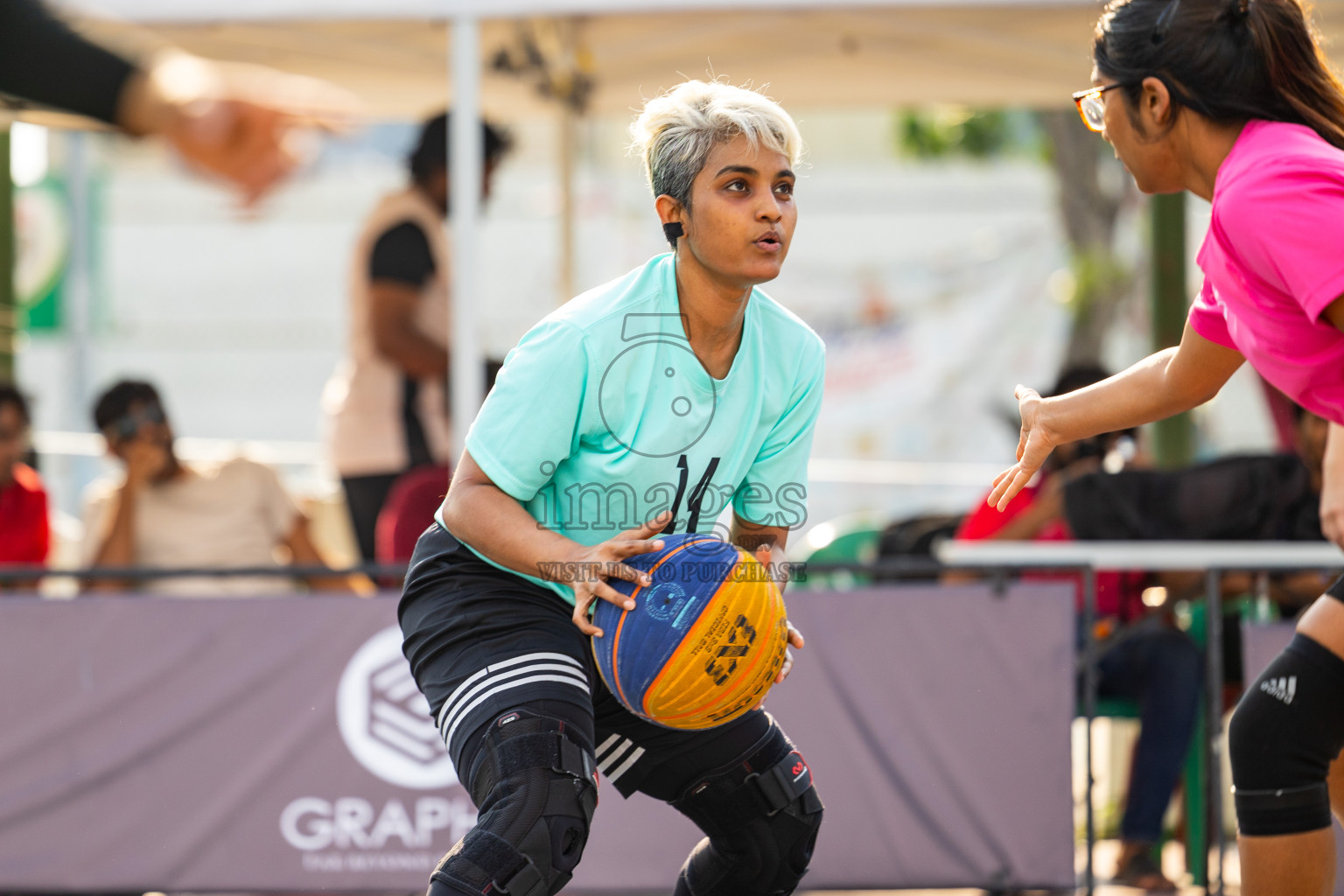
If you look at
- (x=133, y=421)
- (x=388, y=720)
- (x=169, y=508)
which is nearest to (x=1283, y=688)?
(x=388, y=720)

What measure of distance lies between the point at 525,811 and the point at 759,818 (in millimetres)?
635

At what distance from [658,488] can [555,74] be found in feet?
18.1

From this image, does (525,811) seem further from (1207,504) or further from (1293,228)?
(1207,504)

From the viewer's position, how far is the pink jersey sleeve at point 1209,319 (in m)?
3.05

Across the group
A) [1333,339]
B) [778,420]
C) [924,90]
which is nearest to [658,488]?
[778,420]

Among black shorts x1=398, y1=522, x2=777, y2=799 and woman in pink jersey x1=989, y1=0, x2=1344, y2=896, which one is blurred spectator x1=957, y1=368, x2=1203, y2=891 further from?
black shorts x1=398, y1=522, x2=777, y2=799

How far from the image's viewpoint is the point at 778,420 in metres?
3.19

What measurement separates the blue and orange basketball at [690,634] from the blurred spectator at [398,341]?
12.4ft

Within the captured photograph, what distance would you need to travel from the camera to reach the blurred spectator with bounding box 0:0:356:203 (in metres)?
2.18

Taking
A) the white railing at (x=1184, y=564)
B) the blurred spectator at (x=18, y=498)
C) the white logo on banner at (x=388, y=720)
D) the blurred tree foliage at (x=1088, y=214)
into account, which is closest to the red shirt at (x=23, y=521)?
the blurred spectator at (x=18, y=498)

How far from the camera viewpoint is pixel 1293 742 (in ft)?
10.3

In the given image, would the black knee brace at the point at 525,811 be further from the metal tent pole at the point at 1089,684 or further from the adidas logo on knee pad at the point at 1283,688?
the metal tent pole at the point at 1089,684

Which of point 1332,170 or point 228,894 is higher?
point 1332,170

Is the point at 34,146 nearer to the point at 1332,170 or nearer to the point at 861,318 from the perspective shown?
the point at 861,318
